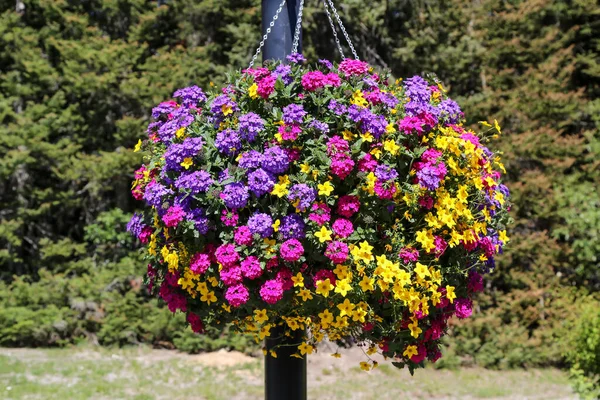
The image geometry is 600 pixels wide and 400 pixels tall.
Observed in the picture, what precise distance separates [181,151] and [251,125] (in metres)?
0.26

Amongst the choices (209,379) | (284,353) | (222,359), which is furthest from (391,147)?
(222,359)

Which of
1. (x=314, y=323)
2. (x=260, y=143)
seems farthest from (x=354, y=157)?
(x=314, y=323)

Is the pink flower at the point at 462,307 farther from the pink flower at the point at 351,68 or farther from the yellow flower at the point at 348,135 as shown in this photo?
the pink flower at the point at 351,68

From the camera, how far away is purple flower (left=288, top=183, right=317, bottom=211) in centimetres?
200

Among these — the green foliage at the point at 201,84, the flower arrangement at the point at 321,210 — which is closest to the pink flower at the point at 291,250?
the flower arrangement at the point at 321,210

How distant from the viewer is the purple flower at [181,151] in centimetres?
214

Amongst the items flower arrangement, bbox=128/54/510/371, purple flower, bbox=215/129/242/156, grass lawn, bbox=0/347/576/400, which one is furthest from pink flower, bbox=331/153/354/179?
grass lawn, bbox=0/347/576/400

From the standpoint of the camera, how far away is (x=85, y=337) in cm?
702

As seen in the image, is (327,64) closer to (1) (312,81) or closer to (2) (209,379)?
(1) (312,81)

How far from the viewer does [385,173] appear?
6.81 feet

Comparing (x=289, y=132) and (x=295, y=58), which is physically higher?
(x=295, y=58)

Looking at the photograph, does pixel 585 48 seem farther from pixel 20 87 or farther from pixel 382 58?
pixel 20 87

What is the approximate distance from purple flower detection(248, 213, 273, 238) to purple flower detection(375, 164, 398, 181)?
390 millimetres

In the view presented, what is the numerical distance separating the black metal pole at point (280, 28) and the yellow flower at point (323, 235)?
0.78 meters
